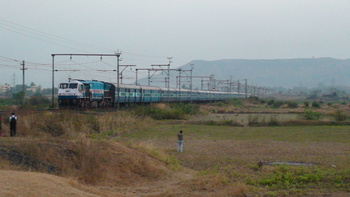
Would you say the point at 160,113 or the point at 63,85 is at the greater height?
the point at 63,85

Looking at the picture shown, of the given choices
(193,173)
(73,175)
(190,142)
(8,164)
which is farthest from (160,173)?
(190,142)

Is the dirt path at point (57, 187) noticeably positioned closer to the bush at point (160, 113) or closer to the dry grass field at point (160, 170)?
the dry grass field at point (160, 170)

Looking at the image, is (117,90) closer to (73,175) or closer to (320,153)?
(320,153)

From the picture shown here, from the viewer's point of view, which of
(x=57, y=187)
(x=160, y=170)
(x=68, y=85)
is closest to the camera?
(x=57, y=187)

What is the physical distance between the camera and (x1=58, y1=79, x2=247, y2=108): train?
4147 cm

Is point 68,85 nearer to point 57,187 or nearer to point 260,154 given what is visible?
point 260,154

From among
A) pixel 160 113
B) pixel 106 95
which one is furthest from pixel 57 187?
pixel 106 95

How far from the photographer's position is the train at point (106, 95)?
1633 inches

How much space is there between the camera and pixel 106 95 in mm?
50688

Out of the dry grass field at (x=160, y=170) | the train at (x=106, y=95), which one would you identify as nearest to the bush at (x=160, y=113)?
the train at (x=106, y=95)

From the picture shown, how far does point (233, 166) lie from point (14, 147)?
8.42 m

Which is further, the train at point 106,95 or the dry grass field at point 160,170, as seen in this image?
the train at point 106,95

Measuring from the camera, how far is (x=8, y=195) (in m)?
9.49

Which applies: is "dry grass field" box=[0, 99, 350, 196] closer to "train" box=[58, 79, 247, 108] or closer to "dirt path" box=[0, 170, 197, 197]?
"dirt path" box=[0, 170, 197, 197]
